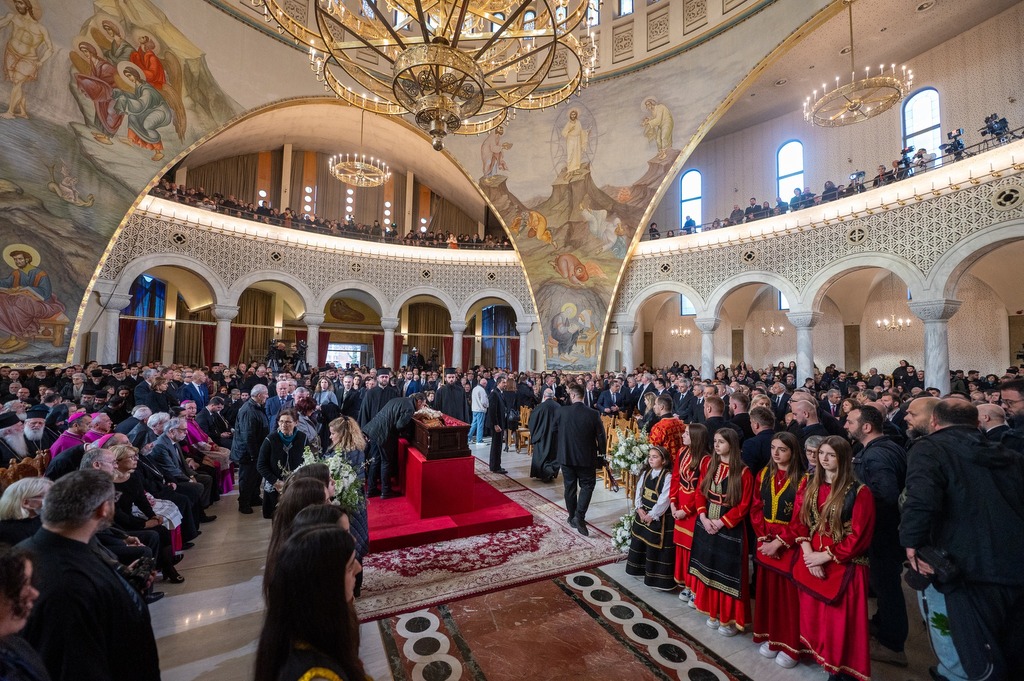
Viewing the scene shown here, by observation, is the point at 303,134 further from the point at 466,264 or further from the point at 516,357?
the point at 516,357

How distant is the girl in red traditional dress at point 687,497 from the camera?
11.3ft

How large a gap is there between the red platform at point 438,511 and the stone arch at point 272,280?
40.0 feet

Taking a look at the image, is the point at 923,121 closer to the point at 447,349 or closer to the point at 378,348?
the point at 447,349

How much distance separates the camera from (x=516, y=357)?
73.3ft

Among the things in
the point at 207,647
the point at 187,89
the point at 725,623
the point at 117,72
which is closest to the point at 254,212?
the point at 187,89

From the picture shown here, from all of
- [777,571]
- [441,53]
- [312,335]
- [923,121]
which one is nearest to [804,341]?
[923,121]

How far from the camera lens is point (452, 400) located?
26.7 feet

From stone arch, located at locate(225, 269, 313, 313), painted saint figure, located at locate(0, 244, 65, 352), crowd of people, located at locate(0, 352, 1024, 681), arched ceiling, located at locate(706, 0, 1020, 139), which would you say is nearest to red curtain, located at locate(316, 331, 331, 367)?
stone arch, located at locate(225, 269, 313, 313)

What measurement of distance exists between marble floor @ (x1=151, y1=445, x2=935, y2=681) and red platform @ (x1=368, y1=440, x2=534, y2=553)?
1190mm

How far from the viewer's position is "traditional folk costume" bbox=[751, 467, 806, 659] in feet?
9.33

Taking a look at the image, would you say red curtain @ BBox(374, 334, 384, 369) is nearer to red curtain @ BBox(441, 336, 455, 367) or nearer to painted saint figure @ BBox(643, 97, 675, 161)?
red curtain @ BBox(441, 336, 455, 367)

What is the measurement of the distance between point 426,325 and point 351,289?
206 inches

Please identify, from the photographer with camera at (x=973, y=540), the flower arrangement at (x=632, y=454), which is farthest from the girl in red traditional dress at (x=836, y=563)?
the flower arrangement at (x=632, y=454)

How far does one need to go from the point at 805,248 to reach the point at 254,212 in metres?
17.2
